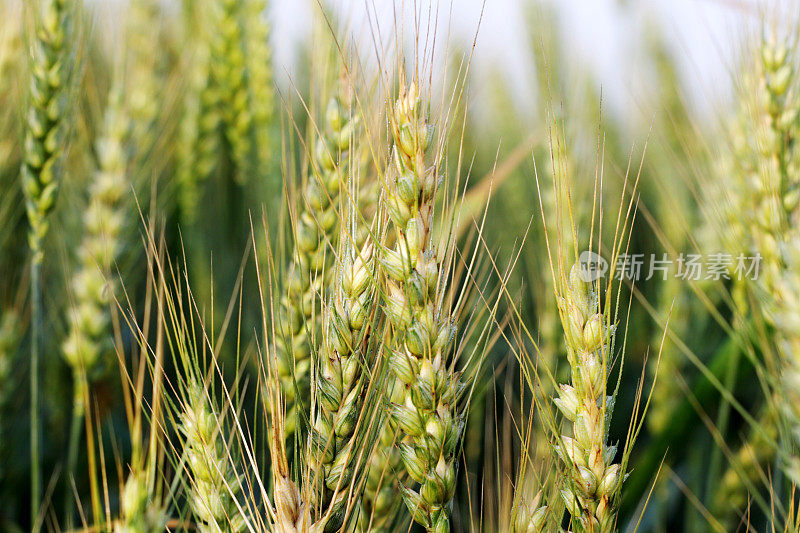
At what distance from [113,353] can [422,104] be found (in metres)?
0.70

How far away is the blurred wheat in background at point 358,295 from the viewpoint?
1.67 feet

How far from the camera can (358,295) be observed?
20.4 inches

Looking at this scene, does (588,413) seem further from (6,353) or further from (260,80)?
(260,80)

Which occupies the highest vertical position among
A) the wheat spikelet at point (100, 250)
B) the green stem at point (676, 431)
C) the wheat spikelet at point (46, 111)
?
the wheat spikelet at point (46, 111)

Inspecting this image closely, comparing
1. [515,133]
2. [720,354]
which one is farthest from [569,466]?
[515,133]

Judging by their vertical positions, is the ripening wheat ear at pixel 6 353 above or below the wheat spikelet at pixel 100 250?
below

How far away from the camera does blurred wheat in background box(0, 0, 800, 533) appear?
0.51 m

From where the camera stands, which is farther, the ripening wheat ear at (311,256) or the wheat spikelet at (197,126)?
the wheat spikelet at (197,126)

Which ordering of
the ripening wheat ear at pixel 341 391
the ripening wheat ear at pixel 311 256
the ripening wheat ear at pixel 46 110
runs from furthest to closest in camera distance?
the ripening wheat ear at pixel 46 110 → the ripening wheat ear at pixel 311 256 → the ripening wheat ear at pixel 341 391

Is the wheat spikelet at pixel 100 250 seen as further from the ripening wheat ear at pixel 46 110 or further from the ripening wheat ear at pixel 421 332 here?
the ripening wheat ear at pixel 421 332

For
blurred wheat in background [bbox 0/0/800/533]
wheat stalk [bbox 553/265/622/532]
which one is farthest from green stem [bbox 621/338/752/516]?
wheat stalk [bbox 553/265/622/532]

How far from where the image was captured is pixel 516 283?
4.25 ft

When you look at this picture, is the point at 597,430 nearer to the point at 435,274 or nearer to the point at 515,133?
the point at 435,274

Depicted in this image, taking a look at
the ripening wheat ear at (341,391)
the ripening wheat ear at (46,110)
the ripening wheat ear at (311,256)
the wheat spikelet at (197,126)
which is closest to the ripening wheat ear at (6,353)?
the ripening wheat ear at (46,110)
